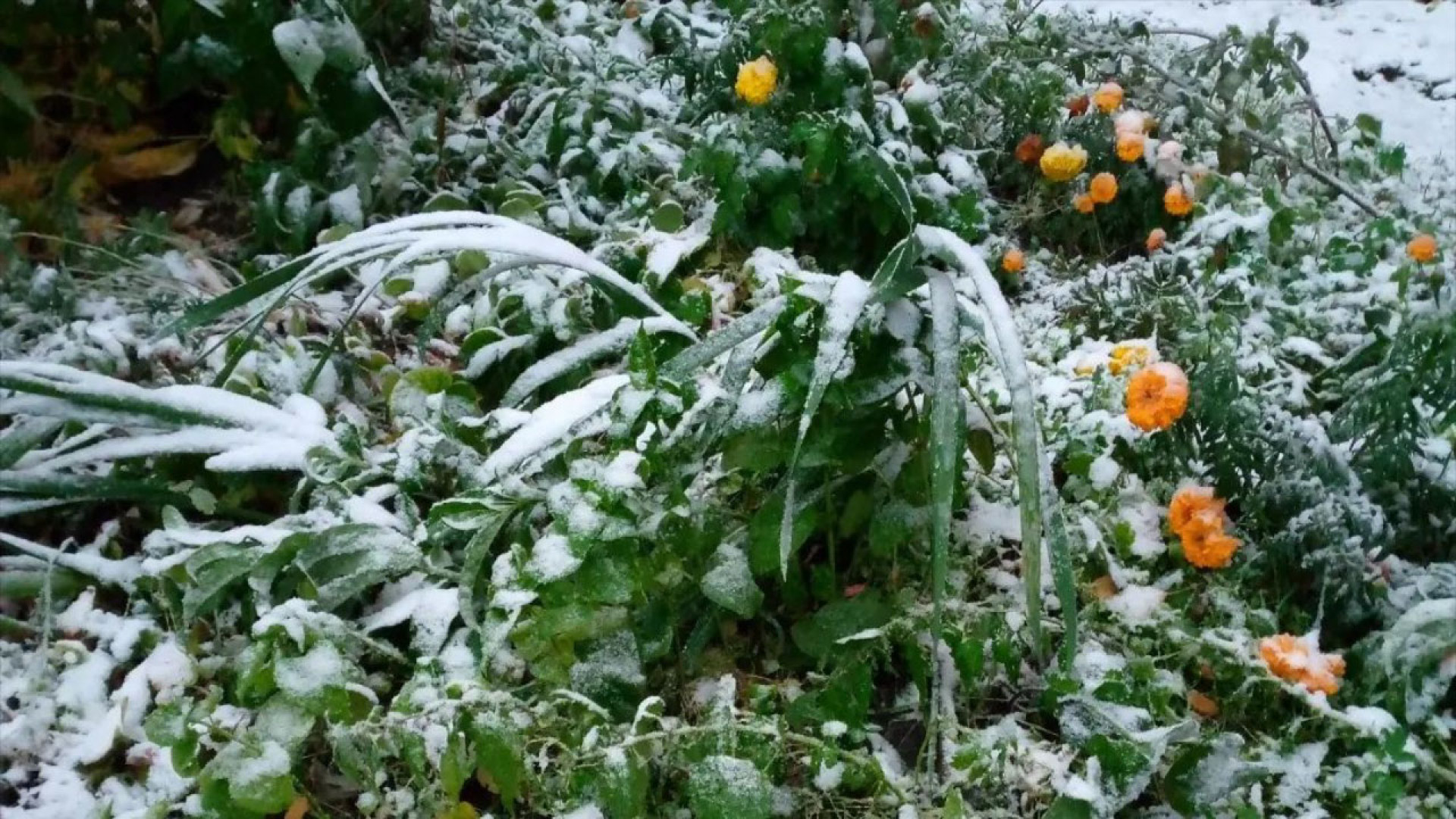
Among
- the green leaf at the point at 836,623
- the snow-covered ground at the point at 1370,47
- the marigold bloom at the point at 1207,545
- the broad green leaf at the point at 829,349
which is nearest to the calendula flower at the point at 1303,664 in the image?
the marigold bloom at the point at 1207,545

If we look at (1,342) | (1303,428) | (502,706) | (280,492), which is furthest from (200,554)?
(1303,428)

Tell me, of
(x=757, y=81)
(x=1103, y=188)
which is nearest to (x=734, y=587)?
(x=757, y=81)

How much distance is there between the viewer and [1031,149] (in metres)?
2.40

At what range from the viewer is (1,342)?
1.73 metres

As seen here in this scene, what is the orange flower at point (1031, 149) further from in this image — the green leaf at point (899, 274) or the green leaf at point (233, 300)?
the green leaf at point (233, 300)

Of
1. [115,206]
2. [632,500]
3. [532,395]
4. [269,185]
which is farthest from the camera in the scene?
[115,206]

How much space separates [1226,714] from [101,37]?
7.69 ft

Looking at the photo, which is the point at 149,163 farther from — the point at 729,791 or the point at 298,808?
the point at 729,791

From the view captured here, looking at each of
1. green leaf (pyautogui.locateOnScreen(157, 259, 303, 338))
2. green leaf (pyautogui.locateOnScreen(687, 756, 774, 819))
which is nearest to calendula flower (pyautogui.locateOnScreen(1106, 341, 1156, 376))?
green leaf (pyautogui.locateOnScreen(687, 756, 774, 819))

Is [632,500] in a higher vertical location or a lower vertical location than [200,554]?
higher

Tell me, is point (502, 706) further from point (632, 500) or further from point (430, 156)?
point (430, 156)

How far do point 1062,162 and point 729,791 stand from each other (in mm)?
1619

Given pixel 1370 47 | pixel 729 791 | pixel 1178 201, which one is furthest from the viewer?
pixel 1370 47

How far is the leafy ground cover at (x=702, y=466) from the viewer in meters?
1.18
